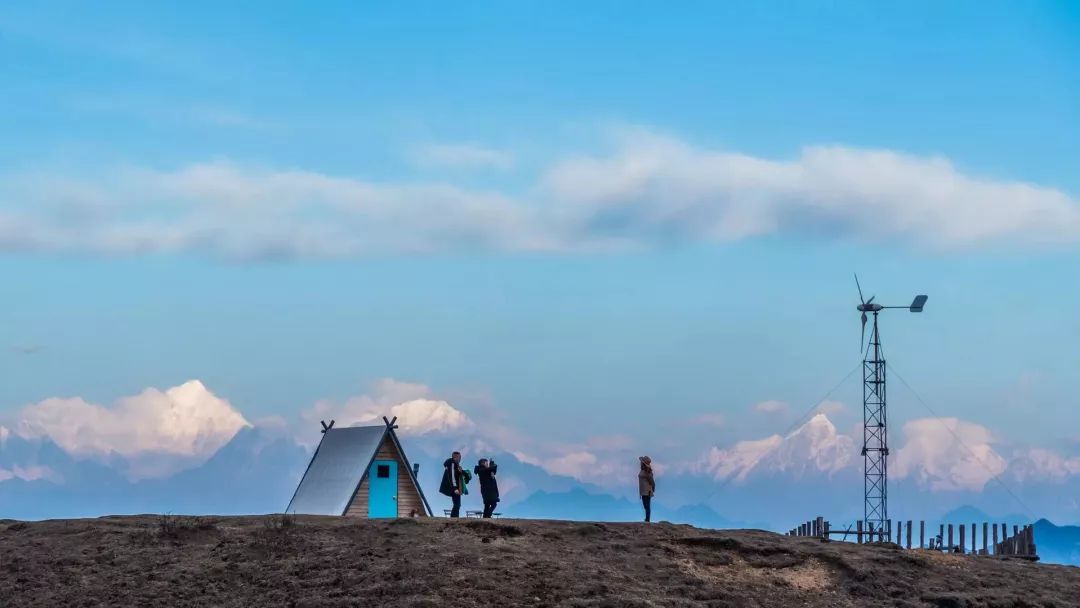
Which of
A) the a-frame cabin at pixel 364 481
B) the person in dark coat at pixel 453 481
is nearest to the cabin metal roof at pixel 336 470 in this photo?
the a-frame cabin at pixel 364 481

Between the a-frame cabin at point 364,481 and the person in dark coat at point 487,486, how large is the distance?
6.68 m

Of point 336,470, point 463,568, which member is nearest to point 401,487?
point 336,470

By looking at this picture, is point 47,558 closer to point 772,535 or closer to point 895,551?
point 772,535

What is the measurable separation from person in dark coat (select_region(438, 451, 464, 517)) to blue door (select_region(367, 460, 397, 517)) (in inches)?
235

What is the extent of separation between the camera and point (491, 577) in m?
29.6

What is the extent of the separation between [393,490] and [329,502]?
7.41 feet

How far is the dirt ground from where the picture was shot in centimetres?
2927

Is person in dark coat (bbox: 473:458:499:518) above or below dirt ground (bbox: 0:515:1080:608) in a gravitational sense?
above

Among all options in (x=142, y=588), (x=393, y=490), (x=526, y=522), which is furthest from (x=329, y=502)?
(x=142, y=588)

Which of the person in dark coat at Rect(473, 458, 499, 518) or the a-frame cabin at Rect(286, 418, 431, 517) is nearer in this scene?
the person in dark coat at Rect(473, 458, 499, 518)

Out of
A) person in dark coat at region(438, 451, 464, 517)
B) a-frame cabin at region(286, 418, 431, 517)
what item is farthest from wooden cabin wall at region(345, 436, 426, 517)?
person in dark coat at region(438, 451, 464, 517)

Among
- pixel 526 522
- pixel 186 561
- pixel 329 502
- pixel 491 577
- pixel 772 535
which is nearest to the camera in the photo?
pixel 491 577

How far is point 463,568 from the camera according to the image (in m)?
30.1

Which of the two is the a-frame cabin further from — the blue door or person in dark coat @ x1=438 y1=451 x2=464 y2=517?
person in dark coat @ x1=438 y1=451 x2=464 y2=517
